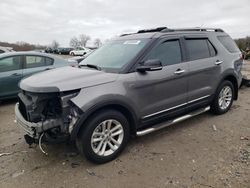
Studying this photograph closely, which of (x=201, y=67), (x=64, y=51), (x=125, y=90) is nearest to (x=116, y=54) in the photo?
(x=125, y=90)

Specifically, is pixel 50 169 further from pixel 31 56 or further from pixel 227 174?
pixel 31 56

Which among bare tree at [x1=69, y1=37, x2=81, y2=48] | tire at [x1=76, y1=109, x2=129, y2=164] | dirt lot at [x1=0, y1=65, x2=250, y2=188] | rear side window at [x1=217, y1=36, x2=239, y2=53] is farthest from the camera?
bare tree at [x1=69, y1=37, x2=81, y2=48]

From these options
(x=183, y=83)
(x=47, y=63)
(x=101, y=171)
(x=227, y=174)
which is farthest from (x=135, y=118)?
(x=47, y=63)

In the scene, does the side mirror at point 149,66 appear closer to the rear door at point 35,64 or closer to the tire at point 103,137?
the tire at point 103,137

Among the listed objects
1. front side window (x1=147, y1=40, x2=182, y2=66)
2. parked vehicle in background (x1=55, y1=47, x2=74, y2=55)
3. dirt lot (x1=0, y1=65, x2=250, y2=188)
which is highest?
front side window (x1=147, y1=40, x2=182, y2=66)

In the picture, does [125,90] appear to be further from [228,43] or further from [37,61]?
[37,61]

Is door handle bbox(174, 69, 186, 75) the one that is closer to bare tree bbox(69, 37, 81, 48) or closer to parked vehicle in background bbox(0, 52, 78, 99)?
parked vehicle in background bbox(0, 52, 78, 99)

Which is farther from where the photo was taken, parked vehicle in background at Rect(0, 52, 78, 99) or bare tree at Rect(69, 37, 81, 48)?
bare tree at Rect(69, 37, 81, 48)

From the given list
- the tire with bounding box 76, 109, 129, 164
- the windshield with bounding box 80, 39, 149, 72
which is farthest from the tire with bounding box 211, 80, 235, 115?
the tire with bounding box 76, 109, 129, 164

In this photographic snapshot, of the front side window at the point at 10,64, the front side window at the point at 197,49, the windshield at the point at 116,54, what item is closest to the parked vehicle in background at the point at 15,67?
the front side window at the point at 10,64

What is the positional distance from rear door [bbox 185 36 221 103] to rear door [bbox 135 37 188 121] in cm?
21

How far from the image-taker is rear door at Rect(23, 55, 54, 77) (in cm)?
679

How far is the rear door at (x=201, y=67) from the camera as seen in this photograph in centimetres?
445

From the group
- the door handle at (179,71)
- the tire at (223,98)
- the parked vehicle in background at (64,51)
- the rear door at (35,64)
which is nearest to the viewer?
the door handle at (179,71)
